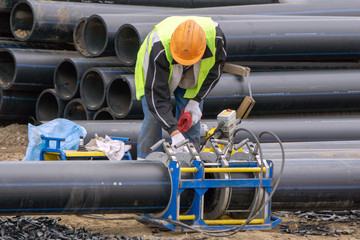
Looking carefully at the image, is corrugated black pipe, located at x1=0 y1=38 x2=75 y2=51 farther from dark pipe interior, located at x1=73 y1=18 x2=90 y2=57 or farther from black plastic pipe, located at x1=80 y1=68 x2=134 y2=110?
black plastic pipe, located at x1=80 y1=68 x2=134 y2=110

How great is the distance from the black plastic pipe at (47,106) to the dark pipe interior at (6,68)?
19.3 inches

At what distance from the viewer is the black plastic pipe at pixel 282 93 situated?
316 inches

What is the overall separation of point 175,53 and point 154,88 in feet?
1.09

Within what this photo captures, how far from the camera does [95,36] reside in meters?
8.81

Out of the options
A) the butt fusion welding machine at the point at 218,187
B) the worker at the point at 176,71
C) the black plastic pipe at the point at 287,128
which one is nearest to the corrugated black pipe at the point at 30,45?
the black plastic pipe at the point at 287,128

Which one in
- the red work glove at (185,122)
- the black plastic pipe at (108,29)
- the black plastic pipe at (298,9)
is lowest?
the red work glove at (185,122)

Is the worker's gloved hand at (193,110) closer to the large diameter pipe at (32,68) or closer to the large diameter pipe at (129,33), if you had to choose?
the large diameter pipe at (129,33)

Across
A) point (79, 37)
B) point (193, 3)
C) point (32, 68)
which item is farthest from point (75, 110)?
point (193, 3)

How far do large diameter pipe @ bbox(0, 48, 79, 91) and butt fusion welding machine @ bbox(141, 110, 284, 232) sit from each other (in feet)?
13.4

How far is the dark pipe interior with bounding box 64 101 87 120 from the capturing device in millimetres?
8891

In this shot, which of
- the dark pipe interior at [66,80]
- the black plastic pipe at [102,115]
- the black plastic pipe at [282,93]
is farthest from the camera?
the dark pipe interior at [66,80]

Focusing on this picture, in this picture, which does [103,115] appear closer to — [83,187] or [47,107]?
[47,107]

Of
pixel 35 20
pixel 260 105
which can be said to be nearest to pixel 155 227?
pixel 260 105

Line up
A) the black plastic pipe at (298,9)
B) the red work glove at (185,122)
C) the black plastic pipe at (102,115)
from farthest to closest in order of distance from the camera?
1. the black plastic pipe at (298,9)
2. the black plastic pipe at (102,115)
3. the red work glove at (185,122)
